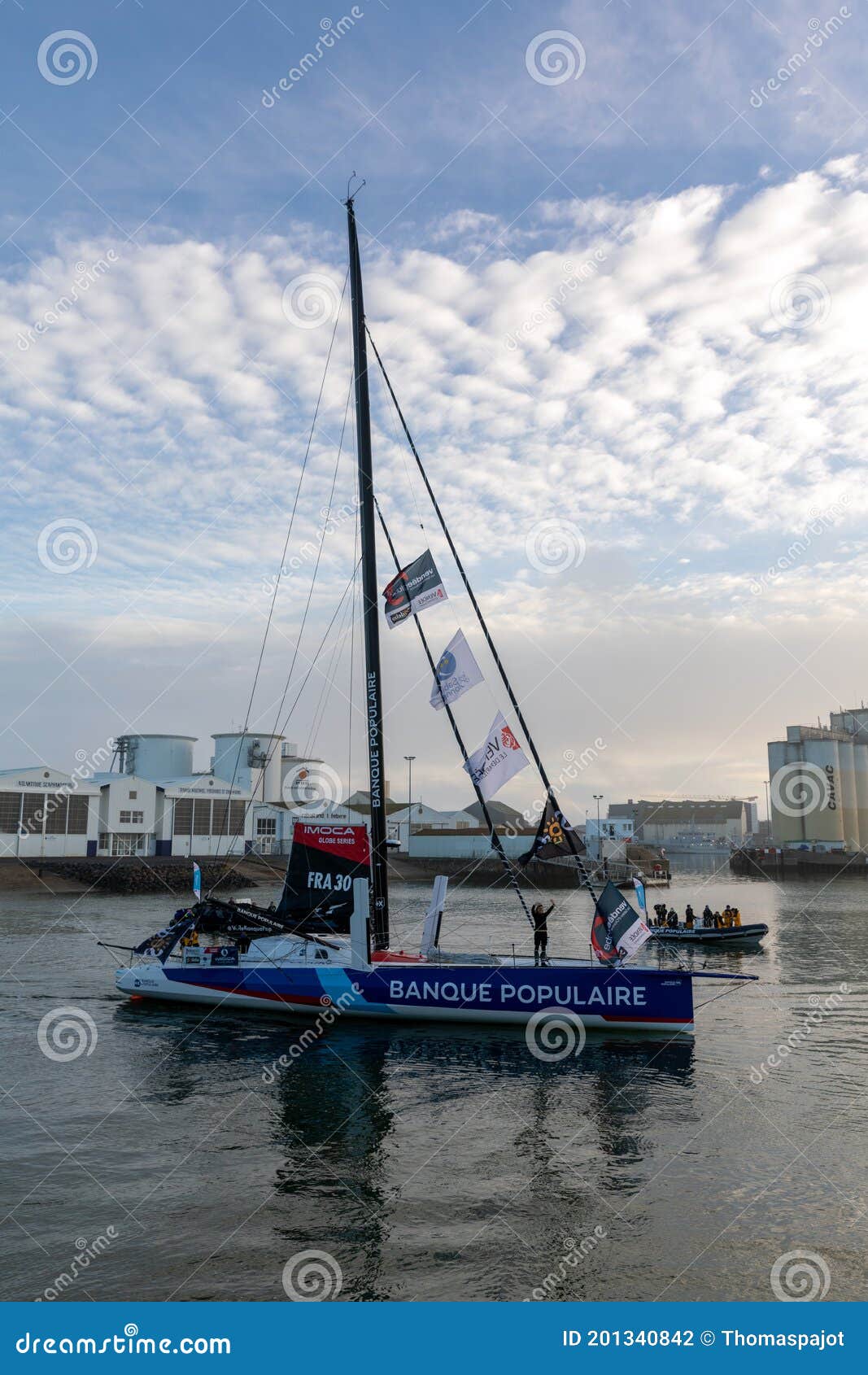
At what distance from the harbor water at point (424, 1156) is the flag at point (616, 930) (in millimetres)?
2198

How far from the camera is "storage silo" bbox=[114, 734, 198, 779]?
120 metres

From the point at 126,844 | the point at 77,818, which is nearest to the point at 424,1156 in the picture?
the point at 77,818

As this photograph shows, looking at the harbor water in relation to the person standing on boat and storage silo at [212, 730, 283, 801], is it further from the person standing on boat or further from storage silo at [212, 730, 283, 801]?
storage silo at [212, 730, 283, 801]

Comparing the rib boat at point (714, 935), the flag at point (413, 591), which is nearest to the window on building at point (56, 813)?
the rib boat at point (714, 935)

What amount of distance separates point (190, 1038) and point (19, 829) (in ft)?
241

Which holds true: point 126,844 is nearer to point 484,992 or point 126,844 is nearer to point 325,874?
point 325,874

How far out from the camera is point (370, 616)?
971 inches

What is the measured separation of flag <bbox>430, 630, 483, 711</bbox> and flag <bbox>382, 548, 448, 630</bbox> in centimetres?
132

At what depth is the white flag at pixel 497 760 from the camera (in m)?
21.4

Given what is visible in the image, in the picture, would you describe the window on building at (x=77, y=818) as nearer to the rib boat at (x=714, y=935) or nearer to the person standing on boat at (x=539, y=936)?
the rib boat at (x=714, y=935)

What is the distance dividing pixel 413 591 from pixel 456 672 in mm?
2619

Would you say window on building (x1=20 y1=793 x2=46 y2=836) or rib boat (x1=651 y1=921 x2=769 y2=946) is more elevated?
window on building (x1=20 y1=793 x2=46 y2=836)

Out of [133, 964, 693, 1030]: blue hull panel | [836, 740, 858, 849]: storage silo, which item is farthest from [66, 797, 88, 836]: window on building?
[836, 740, 858, 849]: storage silo

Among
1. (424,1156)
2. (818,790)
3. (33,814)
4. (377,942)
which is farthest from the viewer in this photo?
(818,790)
